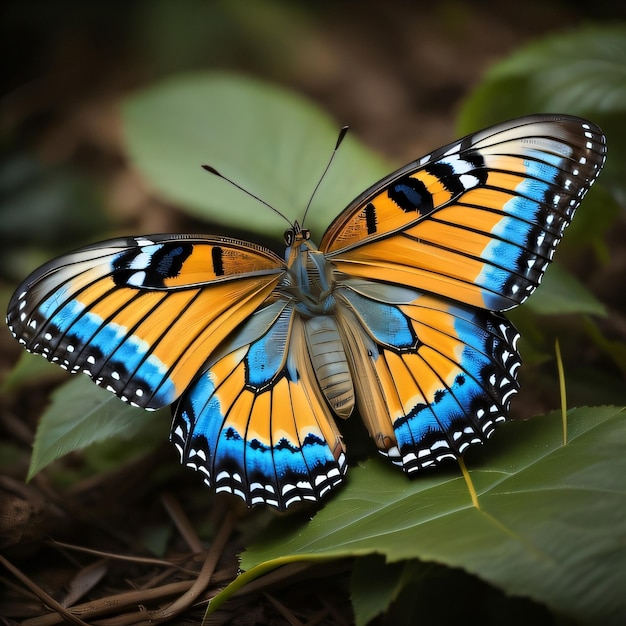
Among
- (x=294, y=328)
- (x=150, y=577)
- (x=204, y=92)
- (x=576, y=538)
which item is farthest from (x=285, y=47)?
(x=576, y=538)

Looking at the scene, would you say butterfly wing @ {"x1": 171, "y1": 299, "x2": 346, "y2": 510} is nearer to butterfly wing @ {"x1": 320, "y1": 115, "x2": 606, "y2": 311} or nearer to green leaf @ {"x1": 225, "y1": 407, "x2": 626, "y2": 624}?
green leaf @ {"x1": 225, "y1": 407, "x2": 626, "y2": 624}

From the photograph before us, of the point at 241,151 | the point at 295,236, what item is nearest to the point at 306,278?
the point at 295,236

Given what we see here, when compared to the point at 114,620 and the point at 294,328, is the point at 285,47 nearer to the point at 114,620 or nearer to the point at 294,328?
the point at 294,328

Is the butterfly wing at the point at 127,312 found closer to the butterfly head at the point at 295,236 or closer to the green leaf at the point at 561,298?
the butterfly head at the point at 295,236

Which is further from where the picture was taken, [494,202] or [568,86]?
[568,86]

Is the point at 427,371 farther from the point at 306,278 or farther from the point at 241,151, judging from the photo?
the point at 241,151

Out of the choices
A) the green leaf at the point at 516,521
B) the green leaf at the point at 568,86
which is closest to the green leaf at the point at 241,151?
the green leaf at the point at 568,86

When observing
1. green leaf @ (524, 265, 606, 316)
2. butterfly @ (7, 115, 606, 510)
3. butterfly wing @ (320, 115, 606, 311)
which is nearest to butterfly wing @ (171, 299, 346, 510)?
butterfly @ (7, 115, 606, 510)
